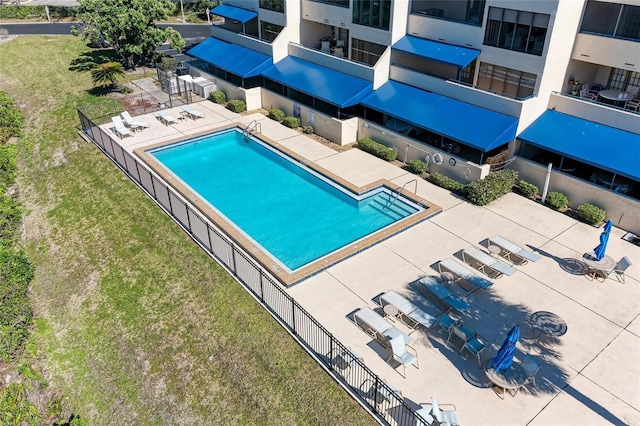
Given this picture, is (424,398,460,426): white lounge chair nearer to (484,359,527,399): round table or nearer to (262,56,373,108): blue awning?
(484,359,527,399): round table

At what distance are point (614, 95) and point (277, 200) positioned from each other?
1700cm

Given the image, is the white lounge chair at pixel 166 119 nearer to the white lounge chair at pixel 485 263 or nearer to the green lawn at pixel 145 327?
the green lawn at pixel 145 327

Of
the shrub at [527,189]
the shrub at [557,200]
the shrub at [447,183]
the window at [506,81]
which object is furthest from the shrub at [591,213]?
the window at [506,81]

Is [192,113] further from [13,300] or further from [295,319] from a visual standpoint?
[295,319]

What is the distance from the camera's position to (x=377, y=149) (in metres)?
27.3

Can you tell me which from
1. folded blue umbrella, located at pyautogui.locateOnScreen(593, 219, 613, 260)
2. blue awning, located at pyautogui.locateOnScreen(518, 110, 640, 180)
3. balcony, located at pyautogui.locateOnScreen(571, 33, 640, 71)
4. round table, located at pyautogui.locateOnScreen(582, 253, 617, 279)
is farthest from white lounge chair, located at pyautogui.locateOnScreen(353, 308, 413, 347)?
balcony, located at pyautogui.locateOnScreen(571, 33, 640, 71)

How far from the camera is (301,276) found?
17812 mm

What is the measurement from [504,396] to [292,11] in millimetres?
28479

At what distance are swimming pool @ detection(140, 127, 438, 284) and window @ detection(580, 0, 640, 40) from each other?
11.9 metres

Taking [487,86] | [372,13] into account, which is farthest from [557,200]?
[372,13]

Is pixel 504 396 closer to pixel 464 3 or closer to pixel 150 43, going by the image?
pixel 464 3

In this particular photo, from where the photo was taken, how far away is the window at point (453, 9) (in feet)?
82.2

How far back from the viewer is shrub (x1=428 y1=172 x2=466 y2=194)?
78.0ft

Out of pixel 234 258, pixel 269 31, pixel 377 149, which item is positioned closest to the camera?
pixel 234 258
